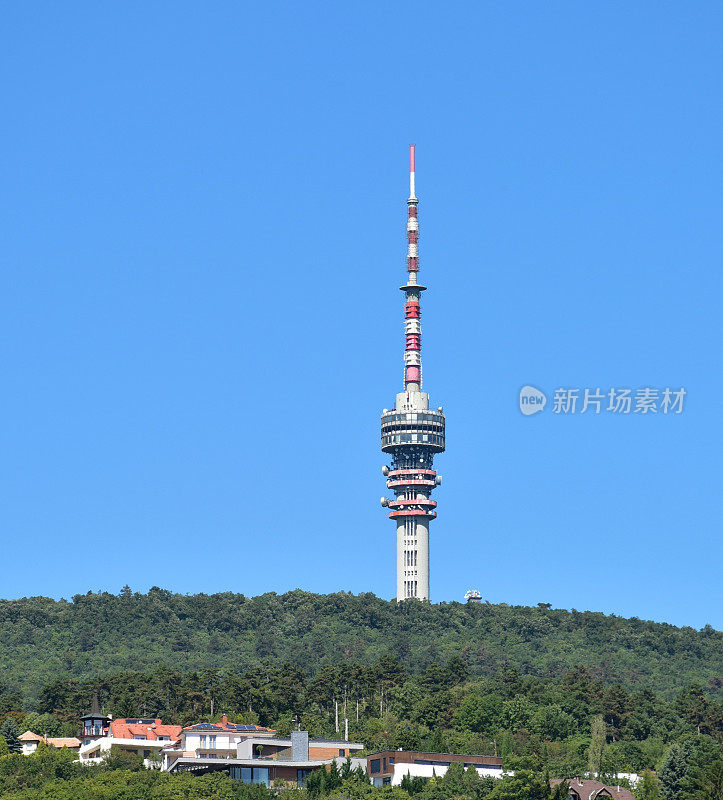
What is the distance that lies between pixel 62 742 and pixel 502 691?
2229 inches

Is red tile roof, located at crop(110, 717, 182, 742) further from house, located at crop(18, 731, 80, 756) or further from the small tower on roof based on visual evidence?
house, located at crop(18, 731, 80, 756)

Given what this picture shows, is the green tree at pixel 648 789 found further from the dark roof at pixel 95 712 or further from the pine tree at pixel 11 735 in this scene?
the pine tree at pixel 11 735

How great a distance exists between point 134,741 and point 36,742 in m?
9.83

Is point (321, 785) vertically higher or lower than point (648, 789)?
lower

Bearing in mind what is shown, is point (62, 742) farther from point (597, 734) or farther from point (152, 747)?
point (597, 734)

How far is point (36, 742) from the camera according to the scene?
490 feet

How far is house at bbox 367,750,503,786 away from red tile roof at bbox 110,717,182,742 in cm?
2297

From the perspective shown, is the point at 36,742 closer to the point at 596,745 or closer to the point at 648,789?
the point at 596,745

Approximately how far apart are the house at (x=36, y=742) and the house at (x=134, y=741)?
1.18 m

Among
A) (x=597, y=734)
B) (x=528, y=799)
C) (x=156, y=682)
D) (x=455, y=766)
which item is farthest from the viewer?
(x=156, y=682)

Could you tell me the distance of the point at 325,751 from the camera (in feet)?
460

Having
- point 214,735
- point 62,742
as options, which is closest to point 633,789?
point 214,735

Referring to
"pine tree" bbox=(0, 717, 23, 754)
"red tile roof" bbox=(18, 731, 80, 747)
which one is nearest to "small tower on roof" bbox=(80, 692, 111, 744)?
"red tile roof" bbox=(18, 731, 80, 747)

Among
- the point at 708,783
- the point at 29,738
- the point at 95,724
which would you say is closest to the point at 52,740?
the point at 29,738
